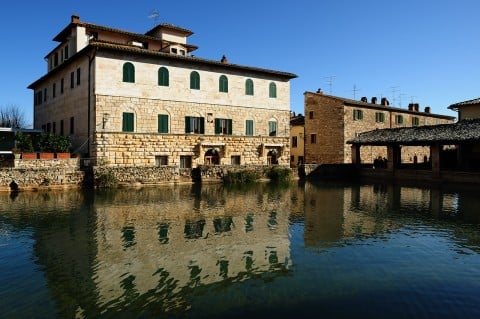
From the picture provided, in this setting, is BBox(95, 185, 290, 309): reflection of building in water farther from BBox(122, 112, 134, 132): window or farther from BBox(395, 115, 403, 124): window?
BBox(395, 115, 403, 124): window

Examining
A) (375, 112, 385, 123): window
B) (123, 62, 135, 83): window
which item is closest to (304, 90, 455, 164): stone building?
(375, 112, 385, 123): window

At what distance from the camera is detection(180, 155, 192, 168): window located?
89.8 ft

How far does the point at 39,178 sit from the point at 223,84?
15.5 meters

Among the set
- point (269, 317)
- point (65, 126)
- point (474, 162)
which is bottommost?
point (269, 317)

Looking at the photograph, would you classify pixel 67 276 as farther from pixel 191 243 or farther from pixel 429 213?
pixel 429 213

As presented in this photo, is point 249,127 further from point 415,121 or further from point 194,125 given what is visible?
point 415,121

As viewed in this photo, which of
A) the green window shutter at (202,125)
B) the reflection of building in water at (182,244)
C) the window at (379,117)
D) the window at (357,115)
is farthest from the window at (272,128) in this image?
the window at (379,117)

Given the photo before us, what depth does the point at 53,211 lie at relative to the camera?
14336mm

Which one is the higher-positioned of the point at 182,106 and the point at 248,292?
the point at 182,106

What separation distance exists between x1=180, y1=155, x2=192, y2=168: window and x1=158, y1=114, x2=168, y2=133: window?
251 centimetres

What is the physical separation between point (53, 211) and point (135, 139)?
37.0ft

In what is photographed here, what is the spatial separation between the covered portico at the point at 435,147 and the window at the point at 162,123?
18.9 metres

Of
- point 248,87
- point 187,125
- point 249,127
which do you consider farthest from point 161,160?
point 248,87

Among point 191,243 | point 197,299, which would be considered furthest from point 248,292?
point 191,243
